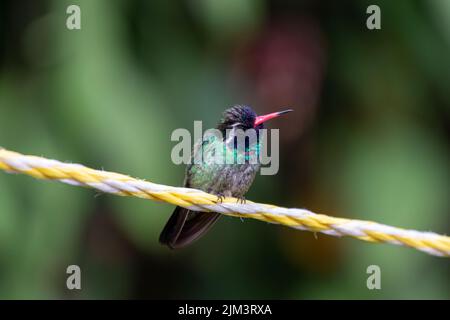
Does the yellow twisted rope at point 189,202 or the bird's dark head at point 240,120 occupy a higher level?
the bird's dark head at point 240,120

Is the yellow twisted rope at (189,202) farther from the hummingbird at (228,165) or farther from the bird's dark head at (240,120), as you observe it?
the bird's dark head at (240,120)

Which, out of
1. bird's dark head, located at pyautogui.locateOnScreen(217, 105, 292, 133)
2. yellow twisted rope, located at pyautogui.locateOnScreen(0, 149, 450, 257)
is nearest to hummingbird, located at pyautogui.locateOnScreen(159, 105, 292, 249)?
bird's dark head, located at pyautogui.locateOnScreen(217, 105, 292, 133)

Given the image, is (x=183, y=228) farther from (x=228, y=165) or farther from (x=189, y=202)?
(x=189, y=202)

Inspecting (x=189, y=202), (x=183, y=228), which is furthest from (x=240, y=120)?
(x=189, y=202)

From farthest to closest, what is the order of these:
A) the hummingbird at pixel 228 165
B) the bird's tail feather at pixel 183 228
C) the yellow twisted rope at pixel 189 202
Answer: the hummingbird at pixel 228 165
the bird's tail feather at pixel 183 228
the yellow twisted rope at pixel 189 202

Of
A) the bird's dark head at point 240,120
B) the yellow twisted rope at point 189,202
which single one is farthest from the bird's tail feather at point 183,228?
the yellow twisted rope at point 189,202
